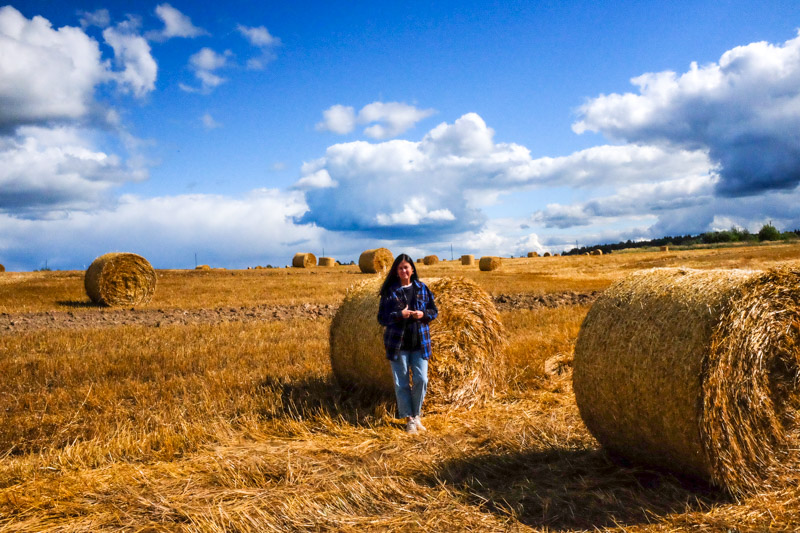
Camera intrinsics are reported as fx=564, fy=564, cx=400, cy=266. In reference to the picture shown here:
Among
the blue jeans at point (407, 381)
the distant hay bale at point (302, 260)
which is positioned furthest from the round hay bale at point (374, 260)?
the blue jeans at point (407, 381)

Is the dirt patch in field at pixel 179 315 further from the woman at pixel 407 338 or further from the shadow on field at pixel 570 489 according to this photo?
the shadow on field at pixel 570 489

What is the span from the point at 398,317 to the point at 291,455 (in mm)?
2003

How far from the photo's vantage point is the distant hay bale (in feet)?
150

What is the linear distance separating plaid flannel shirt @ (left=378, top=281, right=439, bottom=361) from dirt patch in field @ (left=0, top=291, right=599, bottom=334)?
31.1 feet

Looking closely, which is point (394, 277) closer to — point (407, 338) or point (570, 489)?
point (407, 338)

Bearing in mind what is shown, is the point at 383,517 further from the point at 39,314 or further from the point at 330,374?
the point at 39,314

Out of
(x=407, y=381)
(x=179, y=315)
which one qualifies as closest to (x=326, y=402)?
(x=407, y=381)

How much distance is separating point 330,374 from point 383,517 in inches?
191

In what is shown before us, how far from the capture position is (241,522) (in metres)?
4.35

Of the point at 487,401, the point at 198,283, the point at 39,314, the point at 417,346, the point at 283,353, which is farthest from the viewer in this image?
the point at 198,283

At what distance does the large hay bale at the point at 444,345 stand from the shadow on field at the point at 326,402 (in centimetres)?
18

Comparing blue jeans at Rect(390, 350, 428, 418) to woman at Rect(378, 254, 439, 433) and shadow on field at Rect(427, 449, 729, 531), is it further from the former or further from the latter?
shadow on field at Rect(427, 449, 729, 531)

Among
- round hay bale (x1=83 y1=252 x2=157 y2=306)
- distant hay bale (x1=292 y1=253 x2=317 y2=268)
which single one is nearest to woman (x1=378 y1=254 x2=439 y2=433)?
round hay bale (x1=83 y1=252 x2=157 y2=306)

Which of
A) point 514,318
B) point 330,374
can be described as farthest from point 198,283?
point 330,374
